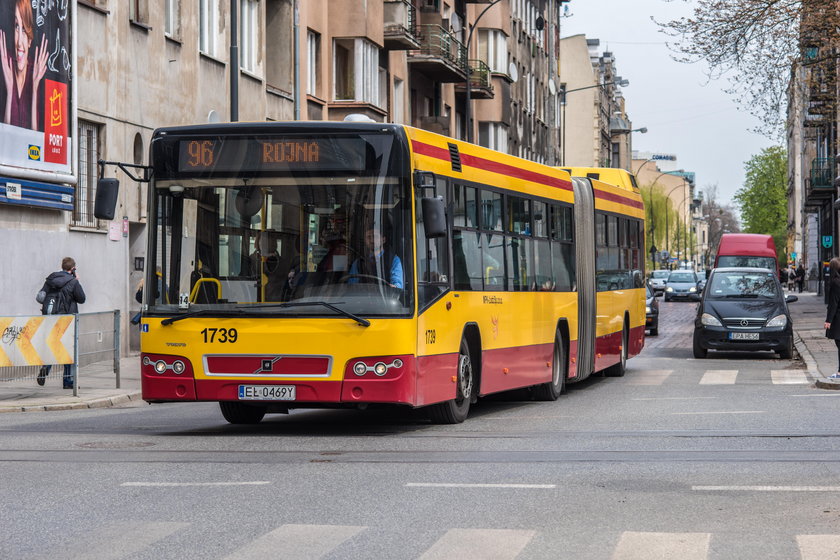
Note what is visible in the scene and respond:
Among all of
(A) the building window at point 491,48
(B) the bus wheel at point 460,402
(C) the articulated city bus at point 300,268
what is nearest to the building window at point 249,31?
(B) the bus wheel at point 460,402

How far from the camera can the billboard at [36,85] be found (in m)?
22.6

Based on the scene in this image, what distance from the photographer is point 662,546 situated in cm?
754

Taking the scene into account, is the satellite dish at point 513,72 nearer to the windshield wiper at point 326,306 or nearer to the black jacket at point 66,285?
the black jacket at point 66,285

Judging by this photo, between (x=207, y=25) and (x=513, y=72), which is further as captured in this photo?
(x=513, y=72)

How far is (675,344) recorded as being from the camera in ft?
113

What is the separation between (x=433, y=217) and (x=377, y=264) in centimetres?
69

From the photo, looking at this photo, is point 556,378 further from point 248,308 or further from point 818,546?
point 818,546

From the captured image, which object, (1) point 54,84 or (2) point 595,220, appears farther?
(1) point 54,84

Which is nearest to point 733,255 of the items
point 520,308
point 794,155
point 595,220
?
point 595,220

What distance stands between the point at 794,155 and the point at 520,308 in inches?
4335

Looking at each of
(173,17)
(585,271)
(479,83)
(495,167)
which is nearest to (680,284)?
(479,83)

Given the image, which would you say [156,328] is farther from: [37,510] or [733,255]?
[733,255]

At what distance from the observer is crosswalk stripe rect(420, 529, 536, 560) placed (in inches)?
289

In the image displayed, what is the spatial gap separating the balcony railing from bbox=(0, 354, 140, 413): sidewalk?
4500cm
